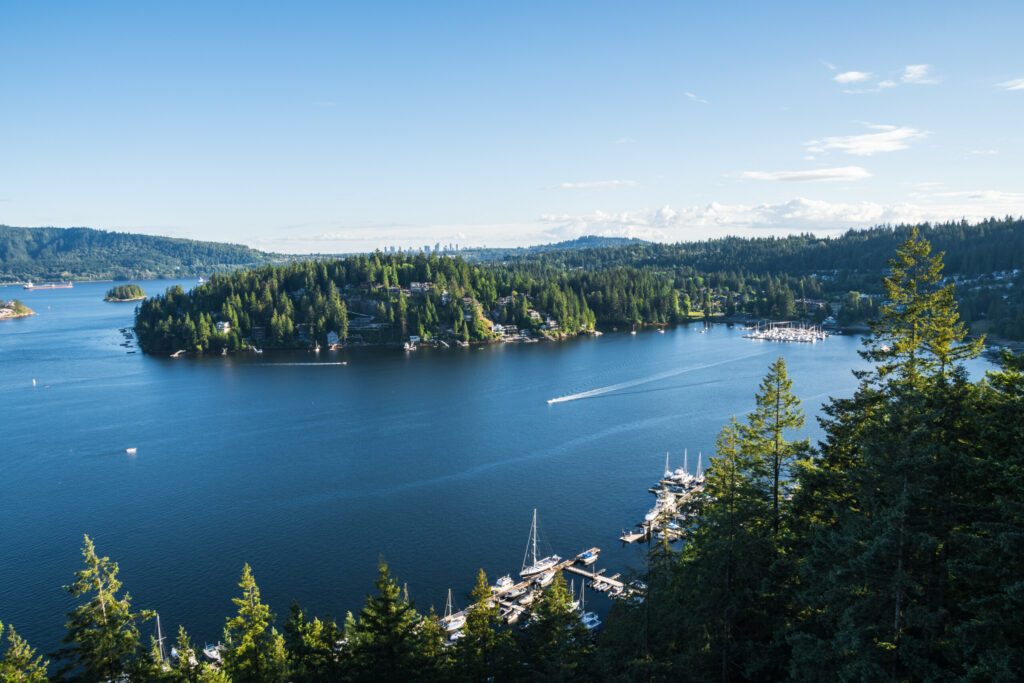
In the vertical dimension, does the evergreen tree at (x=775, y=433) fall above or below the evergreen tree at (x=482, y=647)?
above

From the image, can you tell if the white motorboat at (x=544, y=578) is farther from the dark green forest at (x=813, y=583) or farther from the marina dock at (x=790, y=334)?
the marina dock at (x=790, y=334)

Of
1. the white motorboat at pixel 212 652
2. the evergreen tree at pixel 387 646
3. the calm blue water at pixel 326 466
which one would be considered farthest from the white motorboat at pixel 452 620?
the evergreen tree at pixel 387 646

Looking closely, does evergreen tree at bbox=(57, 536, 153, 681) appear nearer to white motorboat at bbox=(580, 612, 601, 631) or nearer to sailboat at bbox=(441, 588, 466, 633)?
sailboat at bbox=(441, 588, 466, 633)

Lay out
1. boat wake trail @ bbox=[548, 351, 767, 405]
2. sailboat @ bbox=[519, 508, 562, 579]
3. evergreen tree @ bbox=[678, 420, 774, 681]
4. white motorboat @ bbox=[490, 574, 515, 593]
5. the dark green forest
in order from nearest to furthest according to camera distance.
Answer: the dark green forest, evergreen tree @ bbox=[678, 420, 774, 681], white motorboat @ bbox=[490, 574, 515, 593], sailboat @ bbox=[519, 508, 562, 579], boat wake trail @ bbox=[548, 351, 767, 405]

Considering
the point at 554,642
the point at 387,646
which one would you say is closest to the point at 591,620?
the point at 554,642

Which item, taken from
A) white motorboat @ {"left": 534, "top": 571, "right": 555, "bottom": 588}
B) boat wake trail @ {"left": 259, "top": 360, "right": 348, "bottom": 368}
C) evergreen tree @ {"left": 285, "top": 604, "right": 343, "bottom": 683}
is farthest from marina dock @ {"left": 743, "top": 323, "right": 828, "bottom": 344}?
evergreen tree @ {"left": 285, "top": 604, "right": 343, "bottom": 683}
